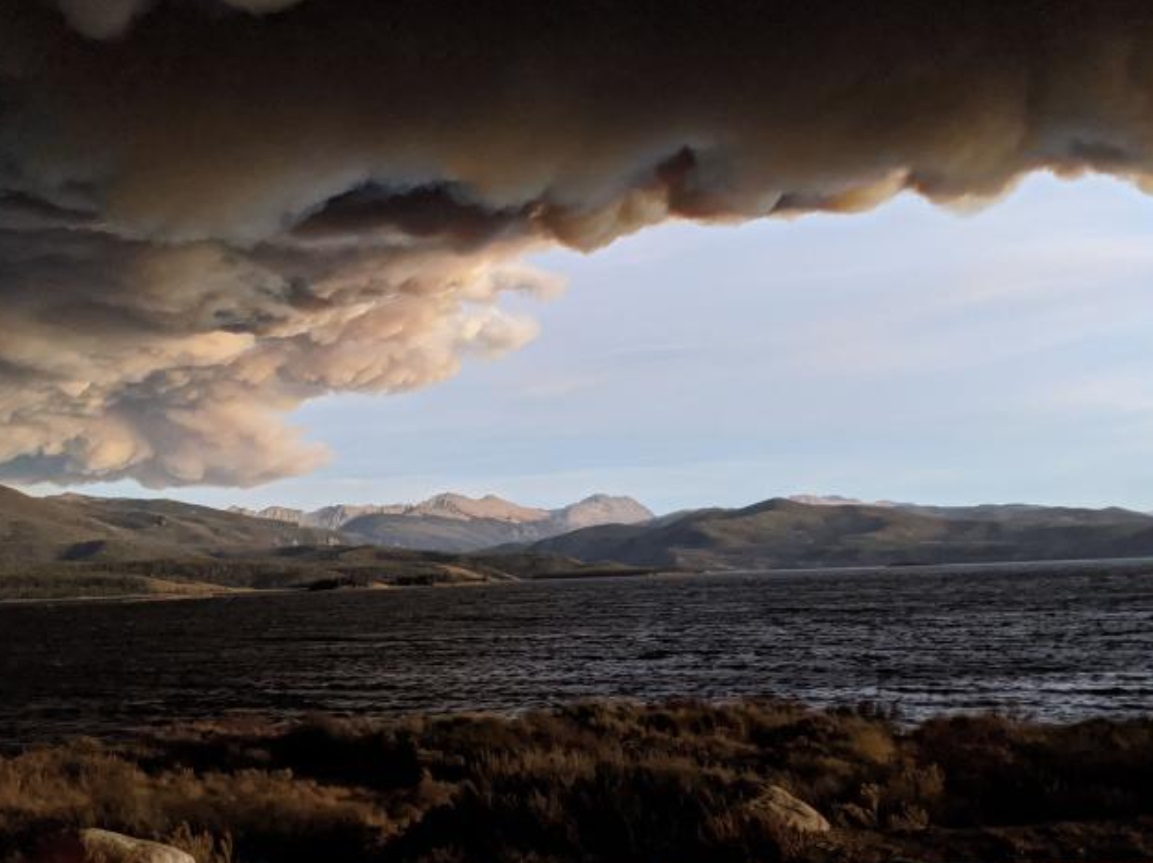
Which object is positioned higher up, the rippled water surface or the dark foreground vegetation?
the dark foreground vegetation

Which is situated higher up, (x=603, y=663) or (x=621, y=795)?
(x=621, y=795)

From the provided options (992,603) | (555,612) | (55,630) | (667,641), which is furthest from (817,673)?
(55,630)

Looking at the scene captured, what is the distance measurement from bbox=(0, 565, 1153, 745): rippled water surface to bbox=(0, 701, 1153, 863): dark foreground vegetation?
2061cm

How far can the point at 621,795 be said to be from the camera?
12.8m

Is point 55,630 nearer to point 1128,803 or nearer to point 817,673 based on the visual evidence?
point 817,673

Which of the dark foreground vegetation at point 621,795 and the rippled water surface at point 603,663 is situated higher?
the dark foreground vegetation at point 621,795

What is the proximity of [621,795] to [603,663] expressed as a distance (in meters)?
55.5

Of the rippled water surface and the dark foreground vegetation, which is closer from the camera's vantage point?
the dark foreground vegetation

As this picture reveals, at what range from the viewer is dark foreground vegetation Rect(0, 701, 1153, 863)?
11.4m

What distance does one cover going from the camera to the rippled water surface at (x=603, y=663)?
156ft

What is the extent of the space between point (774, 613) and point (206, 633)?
72.5 metres

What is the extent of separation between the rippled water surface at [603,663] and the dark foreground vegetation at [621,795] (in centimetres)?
2061

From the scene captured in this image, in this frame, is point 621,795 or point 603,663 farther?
point 603,663

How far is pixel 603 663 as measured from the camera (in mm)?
67125
